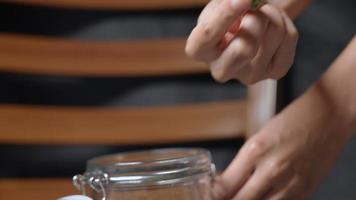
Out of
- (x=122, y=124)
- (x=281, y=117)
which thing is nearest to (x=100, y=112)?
(x=122, y=124)

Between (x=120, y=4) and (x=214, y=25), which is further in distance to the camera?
(x=120, y=4)

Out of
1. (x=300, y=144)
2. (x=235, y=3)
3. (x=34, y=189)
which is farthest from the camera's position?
(x=34, y=189)

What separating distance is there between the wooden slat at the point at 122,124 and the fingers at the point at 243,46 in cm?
30

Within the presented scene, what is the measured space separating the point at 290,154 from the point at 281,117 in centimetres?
3

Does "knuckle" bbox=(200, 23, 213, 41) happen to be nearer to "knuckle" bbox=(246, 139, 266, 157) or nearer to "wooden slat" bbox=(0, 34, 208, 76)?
"knuckle" bbox=(246, 139, 266, 157)

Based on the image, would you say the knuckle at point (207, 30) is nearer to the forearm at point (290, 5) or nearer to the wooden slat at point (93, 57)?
the forearm at point (290, 5)

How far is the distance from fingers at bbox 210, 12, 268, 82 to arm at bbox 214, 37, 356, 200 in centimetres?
9

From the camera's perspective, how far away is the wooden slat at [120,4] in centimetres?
61

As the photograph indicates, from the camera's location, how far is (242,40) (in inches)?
11.4

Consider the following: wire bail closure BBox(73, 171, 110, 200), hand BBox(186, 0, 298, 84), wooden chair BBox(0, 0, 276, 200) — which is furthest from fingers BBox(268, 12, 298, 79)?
wooden chair BBox(0, 0, 276, 200)

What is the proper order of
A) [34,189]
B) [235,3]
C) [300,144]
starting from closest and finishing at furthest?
[235,3], [300,144], [34,189]

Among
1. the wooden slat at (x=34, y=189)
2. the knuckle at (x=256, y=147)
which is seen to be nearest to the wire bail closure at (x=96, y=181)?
the knuckle at (x=256, y=147)

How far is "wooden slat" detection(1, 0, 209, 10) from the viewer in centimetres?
61

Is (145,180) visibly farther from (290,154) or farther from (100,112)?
(100,112)
